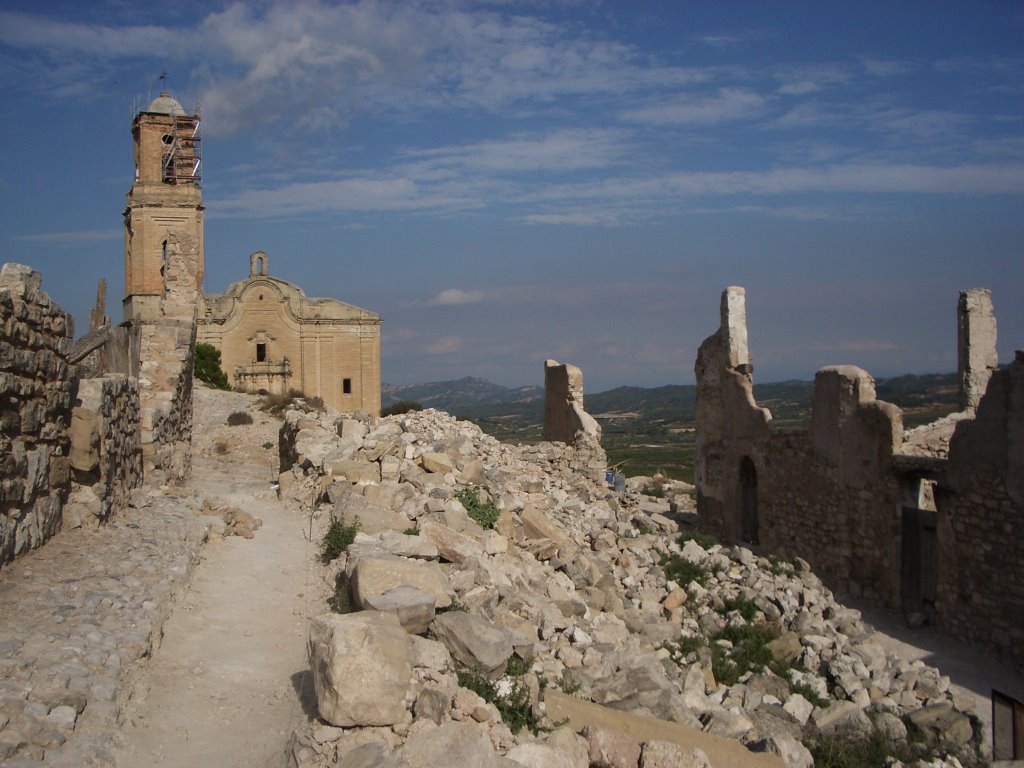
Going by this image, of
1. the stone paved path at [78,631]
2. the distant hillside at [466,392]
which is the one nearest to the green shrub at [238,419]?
the stone paved path at [78,631]

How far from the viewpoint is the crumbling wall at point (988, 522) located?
10.4m

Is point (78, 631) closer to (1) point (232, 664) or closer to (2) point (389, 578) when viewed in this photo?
(1) point (232, 664)

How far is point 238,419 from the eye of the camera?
24797 mm

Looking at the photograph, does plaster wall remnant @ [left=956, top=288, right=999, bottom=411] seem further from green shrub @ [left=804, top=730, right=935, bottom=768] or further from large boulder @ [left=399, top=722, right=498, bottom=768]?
large boulder @ [left=399, top=722, right=498, bottom=768]

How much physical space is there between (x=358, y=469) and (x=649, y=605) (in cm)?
361

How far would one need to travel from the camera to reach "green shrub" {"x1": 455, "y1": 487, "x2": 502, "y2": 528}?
30.2 ft

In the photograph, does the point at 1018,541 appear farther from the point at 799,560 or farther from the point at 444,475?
the point at 444,475

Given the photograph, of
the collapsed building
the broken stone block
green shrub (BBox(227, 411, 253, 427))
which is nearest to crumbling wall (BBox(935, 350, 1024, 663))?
the collapsed building

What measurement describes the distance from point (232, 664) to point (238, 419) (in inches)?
789

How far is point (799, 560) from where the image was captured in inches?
536

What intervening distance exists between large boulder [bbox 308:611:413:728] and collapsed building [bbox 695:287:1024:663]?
8696 millimetres

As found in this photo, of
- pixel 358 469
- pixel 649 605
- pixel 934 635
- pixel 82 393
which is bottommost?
pixel 934 635

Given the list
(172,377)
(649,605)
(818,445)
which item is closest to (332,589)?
(649,605)

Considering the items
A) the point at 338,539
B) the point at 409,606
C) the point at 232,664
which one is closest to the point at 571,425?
the point at 338,539
